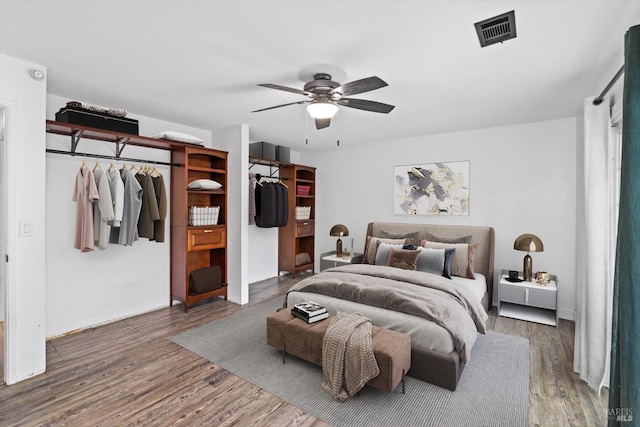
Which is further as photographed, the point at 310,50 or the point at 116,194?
the point at 116,194

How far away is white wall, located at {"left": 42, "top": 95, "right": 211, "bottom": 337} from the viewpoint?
132 inches

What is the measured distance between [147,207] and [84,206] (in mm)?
636

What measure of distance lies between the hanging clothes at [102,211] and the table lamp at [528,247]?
15.6ft

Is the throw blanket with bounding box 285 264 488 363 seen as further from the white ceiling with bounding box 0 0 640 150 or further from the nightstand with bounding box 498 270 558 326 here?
the white ceiling with bounding box 0 0 640 150

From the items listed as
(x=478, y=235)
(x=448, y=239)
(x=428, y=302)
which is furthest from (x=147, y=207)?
(x=478, y=235)

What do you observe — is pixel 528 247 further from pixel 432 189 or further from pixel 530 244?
pixel 432 189

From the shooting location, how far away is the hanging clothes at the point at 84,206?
3.29 meters

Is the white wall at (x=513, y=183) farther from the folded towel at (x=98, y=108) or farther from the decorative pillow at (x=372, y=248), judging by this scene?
the folded towel at (x=98, y=108)

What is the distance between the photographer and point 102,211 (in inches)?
133

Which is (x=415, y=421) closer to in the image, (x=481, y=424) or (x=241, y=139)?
(x=481, y=424)

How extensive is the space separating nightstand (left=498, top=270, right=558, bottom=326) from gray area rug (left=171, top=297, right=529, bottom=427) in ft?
2.07

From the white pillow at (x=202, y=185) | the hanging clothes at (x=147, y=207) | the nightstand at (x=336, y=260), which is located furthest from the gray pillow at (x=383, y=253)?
the hanging clothes at (x=147, y=207)

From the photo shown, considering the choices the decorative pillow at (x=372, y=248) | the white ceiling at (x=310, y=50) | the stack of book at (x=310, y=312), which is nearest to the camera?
the white ceiling at (x=310, y=50)

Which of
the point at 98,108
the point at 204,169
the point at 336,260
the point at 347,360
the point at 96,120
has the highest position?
the point at 98,108
